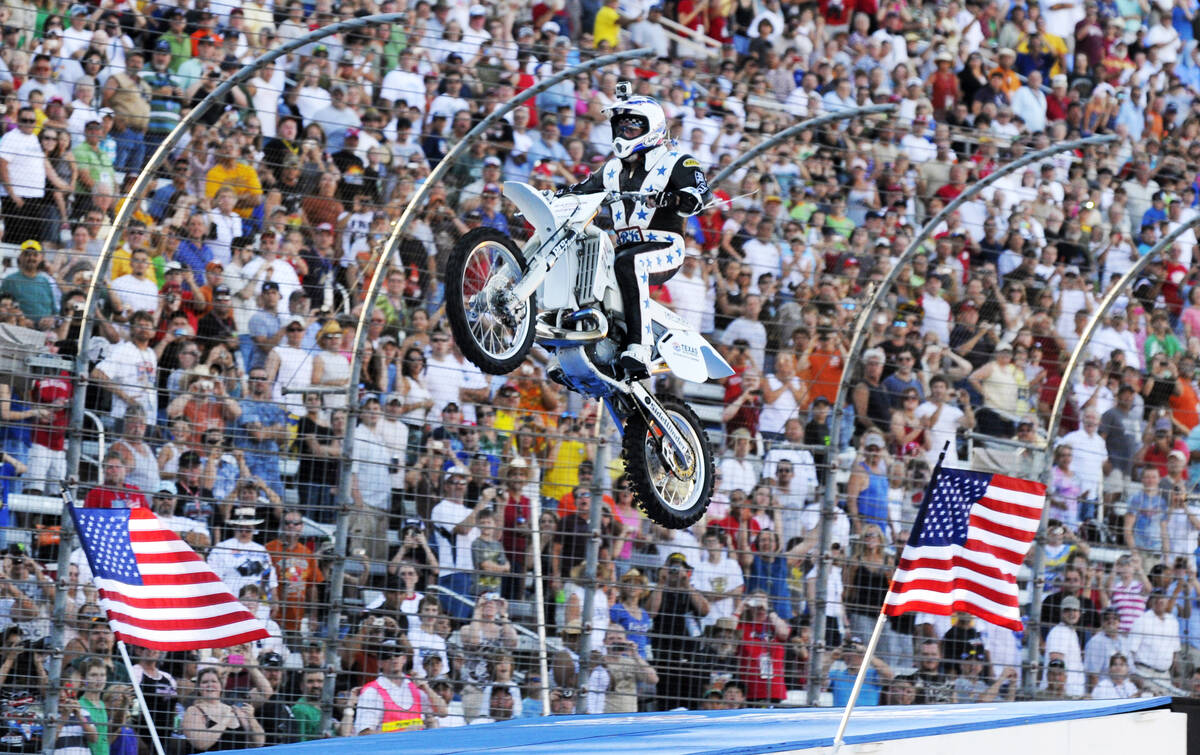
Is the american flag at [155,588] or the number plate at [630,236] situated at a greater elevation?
the number plate at [630,236]

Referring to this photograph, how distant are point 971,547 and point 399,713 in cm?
370

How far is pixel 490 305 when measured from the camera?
9195mm

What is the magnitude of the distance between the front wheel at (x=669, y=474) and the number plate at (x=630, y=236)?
0.96 m

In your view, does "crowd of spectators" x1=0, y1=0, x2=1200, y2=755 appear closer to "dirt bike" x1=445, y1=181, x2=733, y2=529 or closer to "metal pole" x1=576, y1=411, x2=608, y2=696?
"metal pole" x1=576, y1=411, x2=608, y2=696

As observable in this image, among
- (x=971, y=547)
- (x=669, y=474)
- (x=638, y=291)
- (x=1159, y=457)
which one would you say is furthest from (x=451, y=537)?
(x=1159, y=457)

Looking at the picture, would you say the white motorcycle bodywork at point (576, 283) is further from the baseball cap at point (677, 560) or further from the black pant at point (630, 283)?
the baseball cap at point (677, 560)

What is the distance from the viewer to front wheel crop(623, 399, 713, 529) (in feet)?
33.1

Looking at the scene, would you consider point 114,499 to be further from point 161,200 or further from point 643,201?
point 643,201

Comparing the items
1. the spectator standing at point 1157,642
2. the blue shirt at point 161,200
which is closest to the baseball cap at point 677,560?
the spectator standing at point 1157,642

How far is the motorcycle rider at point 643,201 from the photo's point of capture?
982cm

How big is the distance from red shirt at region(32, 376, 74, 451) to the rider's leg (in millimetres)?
3543

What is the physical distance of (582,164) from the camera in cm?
1441

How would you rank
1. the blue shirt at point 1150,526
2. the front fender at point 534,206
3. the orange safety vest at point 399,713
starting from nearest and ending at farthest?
1. the front fender at point 534,206
2. the orange safety vest at point 399,713
3. the blue shirt at point 1150,526

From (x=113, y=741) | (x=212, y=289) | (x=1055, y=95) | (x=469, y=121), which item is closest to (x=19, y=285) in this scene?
(x=212, y=289)
